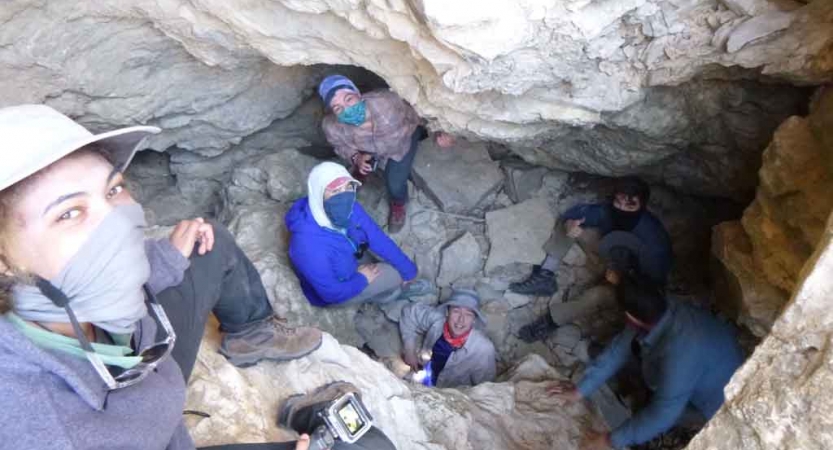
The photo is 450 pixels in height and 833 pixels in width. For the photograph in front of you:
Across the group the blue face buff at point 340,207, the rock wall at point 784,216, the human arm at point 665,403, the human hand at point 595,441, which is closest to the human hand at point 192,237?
the blue face buff at point 340,207

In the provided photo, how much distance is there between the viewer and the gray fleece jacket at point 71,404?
1.51 m

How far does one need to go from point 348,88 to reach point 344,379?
219 centimetres

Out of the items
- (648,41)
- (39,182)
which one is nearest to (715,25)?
(648,41)

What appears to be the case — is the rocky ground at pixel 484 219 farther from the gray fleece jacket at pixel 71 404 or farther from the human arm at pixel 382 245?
the gray fleece jacket at pixel 71 404

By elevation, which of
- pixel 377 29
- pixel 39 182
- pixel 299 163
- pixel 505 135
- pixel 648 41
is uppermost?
pixel 648 41

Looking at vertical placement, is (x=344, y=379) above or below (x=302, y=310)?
above

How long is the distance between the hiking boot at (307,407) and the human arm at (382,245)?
185 centimetres

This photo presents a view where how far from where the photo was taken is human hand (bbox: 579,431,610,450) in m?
3.89

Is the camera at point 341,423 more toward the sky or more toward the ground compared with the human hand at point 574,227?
more toward the sky

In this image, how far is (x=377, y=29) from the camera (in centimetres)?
308

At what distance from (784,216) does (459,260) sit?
290 cm

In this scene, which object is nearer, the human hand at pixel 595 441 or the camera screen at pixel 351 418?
the camera screen at pixel 351 418

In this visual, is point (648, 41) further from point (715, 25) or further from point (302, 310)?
point (302, 310)

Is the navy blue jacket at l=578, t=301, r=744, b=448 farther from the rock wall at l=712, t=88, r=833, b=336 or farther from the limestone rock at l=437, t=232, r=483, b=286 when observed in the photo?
the limestone rock at l=437, t=232, r=483, b=286
